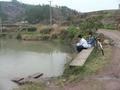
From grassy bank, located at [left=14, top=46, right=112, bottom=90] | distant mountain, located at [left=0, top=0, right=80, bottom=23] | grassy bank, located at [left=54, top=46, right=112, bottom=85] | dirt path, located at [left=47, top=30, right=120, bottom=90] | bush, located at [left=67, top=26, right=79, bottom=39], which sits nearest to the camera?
dirt path, located at [left=47, top=30, right=120, bottom=90]

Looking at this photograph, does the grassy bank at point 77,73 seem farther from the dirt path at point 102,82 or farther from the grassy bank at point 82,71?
the dirt path at point 102,82

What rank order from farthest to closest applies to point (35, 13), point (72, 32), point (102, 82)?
1. point (35, 13)
2. point (72, 32)
3. point (102, 82)

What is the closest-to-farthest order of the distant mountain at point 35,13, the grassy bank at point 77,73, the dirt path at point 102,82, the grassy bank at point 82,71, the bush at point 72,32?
the dirt path at point 102,82 → the grassy bank at point 77,73 → the grassy bank at point 82,71 → the bush at point 72,32 → the distant mountain at point 35,13

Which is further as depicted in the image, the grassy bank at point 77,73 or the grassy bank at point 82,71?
the grassy bank at point 82,71

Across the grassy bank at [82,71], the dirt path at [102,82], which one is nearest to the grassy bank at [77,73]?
the grassy bank at [82,71]

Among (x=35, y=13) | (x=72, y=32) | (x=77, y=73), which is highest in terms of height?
(x=35, y=13)

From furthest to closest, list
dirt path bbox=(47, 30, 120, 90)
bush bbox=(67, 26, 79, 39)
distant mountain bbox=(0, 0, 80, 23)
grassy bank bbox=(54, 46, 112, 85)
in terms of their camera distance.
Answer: distant mountain bbox=(0, 0, 80, 23)
bush bbox=(67, 26, 79, 39)
grassy bank bbox=(54, 46, 112, 85)
dirt path bbox=(47, 30, 120, 90)

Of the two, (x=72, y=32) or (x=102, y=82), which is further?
(x=72, y=32)

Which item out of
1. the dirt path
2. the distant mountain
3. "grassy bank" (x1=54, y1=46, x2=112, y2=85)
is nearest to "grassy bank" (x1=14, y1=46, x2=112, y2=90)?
"grassy bank" (x1=54, y1=46, x2=112, y2=85)

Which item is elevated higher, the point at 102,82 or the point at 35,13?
the point at 35,13

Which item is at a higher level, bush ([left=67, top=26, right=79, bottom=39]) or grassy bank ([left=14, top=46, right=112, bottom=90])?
grassy bank ([left=14, top=46, right=112, bottom=90])

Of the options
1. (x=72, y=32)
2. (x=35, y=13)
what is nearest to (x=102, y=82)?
(x=72, y=32)

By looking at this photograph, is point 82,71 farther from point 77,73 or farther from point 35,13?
point 35,13

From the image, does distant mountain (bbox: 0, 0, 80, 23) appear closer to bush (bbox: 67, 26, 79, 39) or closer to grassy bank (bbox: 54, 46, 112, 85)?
bush (bbox: 67, 26, 79, 39)
